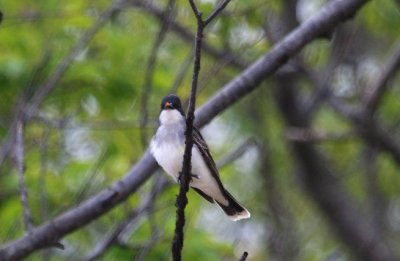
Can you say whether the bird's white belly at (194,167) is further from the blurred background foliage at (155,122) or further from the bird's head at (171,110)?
the blurred background foliage at (155,122)

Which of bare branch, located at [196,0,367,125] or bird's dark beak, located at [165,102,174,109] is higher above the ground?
bare branch, located at [196,0,367,125]

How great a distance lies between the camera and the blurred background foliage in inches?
234

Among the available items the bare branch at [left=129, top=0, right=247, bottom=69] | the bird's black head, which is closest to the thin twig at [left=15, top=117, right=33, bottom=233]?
the bird's black head

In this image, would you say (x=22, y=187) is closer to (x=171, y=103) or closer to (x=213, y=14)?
(x=171, y=103)

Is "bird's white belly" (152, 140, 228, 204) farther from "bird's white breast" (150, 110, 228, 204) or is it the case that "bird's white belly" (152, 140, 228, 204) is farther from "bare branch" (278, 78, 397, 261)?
"bare branch" (278, 78, 397, 261)

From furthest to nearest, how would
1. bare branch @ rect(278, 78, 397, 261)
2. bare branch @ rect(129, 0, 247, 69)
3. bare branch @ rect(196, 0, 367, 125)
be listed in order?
1. bare branch @ rect(278, 78, 397, 261)
2. bare branch @ rect(129, 0, 247, 69)
3. bare branch @ rect(196, 0, 367, 125)

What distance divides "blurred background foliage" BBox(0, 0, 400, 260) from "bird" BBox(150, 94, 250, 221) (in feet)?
1.00

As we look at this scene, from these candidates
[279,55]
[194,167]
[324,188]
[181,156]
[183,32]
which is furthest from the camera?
[324,188]

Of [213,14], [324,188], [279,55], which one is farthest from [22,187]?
[324,188]

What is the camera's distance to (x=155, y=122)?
6609 millimetres

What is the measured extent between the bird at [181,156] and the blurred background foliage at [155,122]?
12.0 inches

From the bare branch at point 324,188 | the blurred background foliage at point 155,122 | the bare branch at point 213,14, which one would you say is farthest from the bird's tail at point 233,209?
the bare branch at point 324,188

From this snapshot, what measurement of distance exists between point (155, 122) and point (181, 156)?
1890 mm

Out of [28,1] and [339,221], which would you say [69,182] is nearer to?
[28,1]
